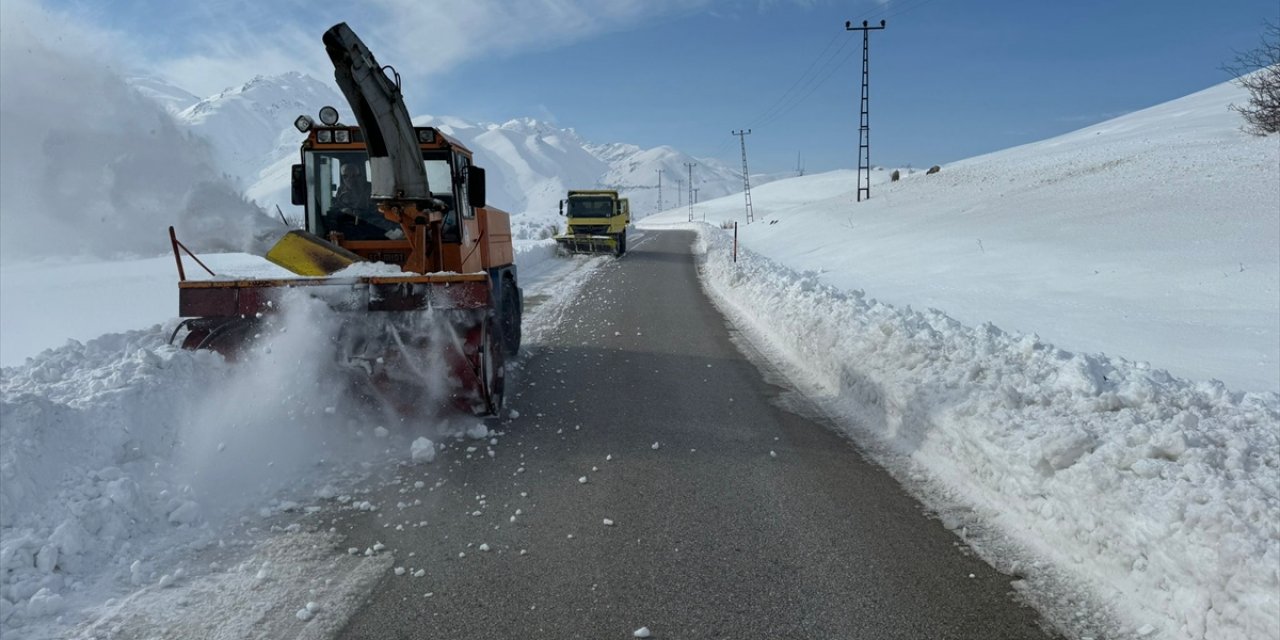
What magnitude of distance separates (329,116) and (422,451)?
3.79 meters

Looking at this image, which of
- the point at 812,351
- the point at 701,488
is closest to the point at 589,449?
the point at 701,488

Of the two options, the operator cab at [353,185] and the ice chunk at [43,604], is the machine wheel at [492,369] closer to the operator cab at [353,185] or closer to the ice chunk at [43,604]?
the operator cab at [353,185]

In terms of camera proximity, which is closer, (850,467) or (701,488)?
(701,488)

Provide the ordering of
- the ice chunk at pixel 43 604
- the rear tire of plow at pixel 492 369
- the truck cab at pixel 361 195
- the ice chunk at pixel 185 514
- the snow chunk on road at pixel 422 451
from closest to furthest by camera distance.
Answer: the ice chunk at pixel 43 604
the ice chunk at pixel 185 514
the snow chunk on road at pixel 422 451
the rear tire of plow at pixel 492 369
the truck cab at pixel 361 195

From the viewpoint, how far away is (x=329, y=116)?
712 centimetres

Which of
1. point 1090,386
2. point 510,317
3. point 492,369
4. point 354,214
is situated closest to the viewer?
point 1090,386

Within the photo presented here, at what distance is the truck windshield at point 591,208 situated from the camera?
2872 cm

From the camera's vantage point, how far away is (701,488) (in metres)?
4.84

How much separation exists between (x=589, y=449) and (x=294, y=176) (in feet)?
14.7

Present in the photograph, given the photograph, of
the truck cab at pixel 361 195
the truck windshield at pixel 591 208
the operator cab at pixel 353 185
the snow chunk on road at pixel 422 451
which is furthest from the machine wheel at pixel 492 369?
the truck windshield at pixel 591 208

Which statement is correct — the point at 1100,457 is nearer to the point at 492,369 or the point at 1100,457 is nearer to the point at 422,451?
the point at 422,451

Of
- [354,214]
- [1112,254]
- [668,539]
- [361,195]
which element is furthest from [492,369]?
[1112,254]

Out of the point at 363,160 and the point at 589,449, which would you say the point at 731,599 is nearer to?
the point at 589,449

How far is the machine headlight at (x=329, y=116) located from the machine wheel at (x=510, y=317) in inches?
103
